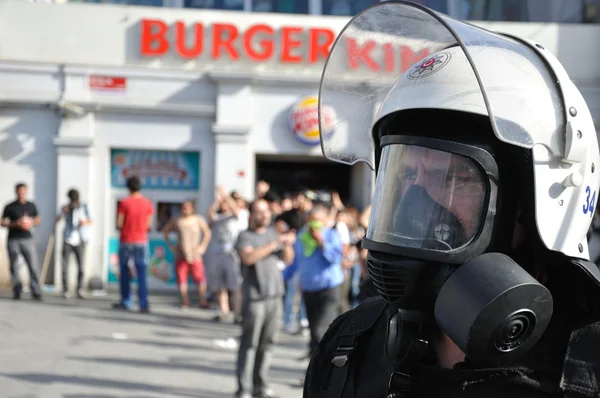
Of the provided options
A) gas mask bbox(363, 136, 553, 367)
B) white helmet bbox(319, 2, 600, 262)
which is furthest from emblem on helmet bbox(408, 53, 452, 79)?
gas mask bbox(363, 136, 553, 367)

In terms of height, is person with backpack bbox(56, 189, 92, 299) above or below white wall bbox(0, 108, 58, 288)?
below

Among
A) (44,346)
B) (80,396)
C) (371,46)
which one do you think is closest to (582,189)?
(371,46)

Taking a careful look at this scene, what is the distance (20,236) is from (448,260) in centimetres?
1065

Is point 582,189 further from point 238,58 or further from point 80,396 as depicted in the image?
point 238,58

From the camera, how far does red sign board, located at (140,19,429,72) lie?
1348cm

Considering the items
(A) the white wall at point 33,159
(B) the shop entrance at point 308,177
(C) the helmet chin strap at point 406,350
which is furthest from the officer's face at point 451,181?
(B) the shop entrance at point 308,177

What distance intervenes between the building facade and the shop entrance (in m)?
1.35

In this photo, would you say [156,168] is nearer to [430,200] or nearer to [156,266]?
[156,266]

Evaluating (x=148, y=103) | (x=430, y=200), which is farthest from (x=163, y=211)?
(x=430, y=200)

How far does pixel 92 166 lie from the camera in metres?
13.3

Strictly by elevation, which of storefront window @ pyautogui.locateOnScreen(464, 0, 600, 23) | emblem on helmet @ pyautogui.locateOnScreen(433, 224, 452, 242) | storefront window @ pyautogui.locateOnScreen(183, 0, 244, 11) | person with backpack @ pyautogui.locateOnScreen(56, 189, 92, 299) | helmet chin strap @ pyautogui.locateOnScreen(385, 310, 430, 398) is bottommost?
person with backpack @ pyautogui.locateOnScreen(56, 189, 92, 299)

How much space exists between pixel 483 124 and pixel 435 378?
56cm

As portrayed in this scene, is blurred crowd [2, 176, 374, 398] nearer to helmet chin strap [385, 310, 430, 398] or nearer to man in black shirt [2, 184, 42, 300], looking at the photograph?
man in black shirt [2, 184, 42, 300]

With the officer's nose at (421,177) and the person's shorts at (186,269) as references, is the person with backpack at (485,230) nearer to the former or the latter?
the officer's nose at (421,177)
